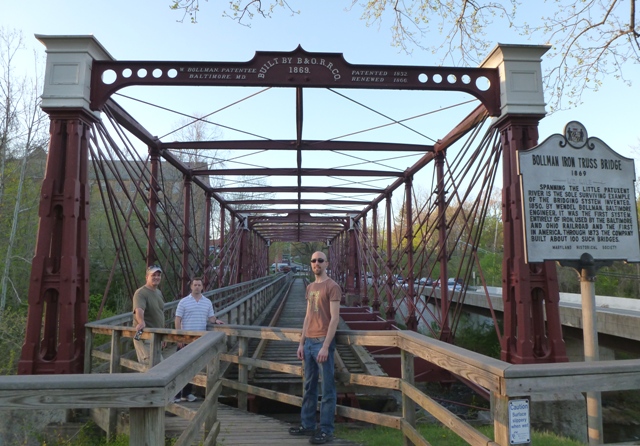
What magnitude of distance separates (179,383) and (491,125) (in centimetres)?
632

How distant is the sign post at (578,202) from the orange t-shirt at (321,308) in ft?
5.65

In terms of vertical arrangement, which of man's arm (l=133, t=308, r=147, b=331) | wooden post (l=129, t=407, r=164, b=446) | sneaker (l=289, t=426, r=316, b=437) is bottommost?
sneaker (l=289, t=426, r=316, b=437)

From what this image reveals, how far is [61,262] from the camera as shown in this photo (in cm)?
631

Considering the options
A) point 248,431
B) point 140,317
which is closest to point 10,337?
point 140,317

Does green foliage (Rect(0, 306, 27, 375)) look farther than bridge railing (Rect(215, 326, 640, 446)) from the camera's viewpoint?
Yes

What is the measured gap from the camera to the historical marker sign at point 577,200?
12.7 ft

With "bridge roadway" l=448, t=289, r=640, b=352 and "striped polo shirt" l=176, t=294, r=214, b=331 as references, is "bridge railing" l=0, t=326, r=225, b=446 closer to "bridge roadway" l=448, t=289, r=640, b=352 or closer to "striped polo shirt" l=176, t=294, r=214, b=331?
"striped polo shirt" l=176, t=294, r=214, b=331

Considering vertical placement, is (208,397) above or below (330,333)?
below

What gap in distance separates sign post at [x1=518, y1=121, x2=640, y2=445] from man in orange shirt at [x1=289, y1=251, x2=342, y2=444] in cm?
174

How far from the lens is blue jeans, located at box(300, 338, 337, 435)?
4520 millimetres

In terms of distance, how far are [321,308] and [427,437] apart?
2.58 meters

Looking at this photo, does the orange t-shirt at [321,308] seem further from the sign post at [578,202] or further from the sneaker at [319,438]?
the sign post at [578,202]

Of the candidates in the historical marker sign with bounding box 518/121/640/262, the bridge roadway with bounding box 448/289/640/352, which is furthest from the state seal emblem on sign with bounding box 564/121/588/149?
the bridge roadway with bounding box 448/289/640/352

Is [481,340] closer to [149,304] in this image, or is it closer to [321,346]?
[149,304]
